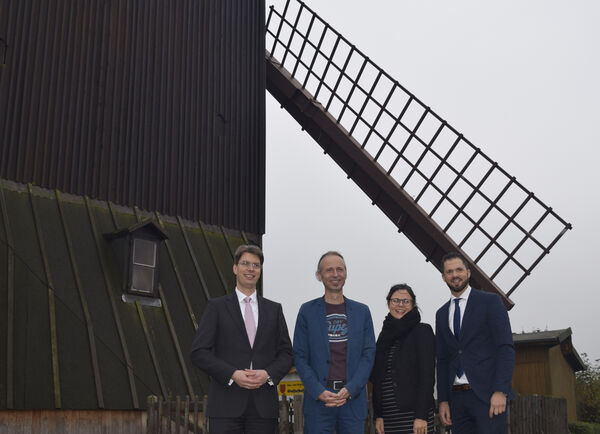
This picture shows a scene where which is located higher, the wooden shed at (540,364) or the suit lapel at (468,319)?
the suit lapel at (468,319)

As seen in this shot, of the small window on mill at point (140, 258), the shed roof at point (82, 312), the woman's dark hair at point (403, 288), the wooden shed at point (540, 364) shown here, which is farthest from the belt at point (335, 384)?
the wooden shed at point (540, 364)

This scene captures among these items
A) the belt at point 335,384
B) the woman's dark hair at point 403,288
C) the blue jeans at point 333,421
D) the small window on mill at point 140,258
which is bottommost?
the blue jeans at point 333,421

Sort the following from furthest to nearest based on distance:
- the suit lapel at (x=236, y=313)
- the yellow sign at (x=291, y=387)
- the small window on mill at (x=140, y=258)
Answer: the yellow sign at (x=291, y=387) → the small window on mill at (x=140, y=258) → the suit lapel at (x=236, y=313)

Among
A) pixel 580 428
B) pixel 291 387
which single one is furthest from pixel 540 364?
pixel 291 387

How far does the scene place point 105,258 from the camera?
1064 centimetres

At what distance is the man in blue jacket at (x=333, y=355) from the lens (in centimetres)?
557

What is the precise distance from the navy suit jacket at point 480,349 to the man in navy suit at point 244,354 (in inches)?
62.6

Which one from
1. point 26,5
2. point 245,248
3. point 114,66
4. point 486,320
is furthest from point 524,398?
point 26,5

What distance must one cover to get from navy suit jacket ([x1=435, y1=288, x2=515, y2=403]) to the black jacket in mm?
177

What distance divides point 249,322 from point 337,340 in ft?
2.80

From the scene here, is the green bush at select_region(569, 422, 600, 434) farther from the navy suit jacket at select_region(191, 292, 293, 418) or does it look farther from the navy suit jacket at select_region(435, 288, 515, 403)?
the navy suit jacket at select_region(191, 292, 293, 418)

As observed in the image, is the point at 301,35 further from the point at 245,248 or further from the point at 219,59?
the point at 245,248

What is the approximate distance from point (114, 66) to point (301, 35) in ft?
17.9

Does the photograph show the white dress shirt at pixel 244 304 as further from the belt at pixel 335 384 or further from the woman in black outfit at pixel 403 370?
the woman in black outfit at pixel 403 370
